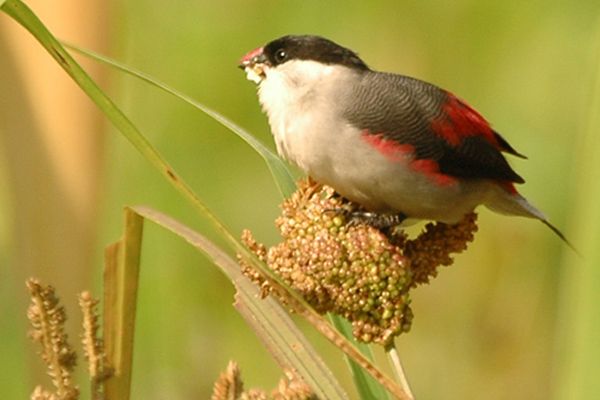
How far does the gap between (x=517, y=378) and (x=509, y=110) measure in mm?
979

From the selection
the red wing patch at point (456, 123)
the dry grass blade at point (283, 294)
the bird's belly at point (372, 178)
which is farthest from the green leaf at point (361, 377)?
the red wing patch at point (456, 123)

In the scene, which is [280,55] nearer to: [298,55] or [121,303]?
[298,55]

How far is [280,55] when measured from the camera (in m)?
2.12

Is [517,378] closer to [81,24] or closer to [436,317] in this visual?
[436,317]

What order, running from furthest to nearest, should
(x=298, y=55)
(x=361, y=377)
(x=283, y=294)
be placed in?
(x=298, y=55) → (x=361, y=377) → (x=283, y=294)

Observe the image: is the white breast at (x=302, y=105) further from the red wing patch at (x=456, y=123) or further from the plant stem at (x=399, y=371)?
the plant stem at (x=399, y=371)

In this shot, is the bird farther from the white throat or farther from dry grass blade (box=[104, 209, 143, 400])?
dry grass blade (box=[104, 209, 143, 400])

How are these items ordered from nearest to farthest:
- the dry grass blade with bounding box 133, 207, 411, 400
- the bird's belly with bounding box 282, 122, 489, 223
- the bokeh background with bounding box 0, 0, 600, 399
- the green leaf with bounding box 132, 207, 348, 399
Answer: the dry grass blade with bounding box 133, 207, 411, 400 → the green leaf with bounding box 132, 207, 348, 399 → the bird's belly with bounding box 282, 122, 489, 223 → the bokeh background with bounding box 0, 0, 600, 399

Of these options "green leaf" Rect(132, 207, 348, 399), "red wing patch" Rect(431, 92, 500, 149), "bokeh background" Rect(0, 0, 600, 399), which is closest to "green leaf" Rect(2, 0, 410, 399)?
"green leaf" Rect(132, 207, 348, 399)

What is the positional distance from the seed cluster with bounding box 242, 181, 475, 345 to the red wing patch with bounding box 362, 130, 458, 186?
31cm

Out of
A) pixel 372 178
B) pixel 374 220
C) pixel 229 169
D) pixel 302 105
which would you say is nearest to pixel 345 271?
pixel 374 220

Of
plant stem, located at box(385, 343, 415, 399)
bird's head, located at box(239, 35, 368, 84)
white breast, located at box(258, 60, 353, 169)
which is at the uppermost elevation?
bird's head, located at box(239, 35, 368, 84)

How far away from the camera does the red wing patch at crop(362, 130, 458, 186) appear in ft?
6.56

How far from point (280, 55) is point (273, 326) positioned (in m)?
0.68
